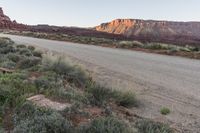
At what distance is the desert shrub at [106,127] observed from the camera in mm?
5072

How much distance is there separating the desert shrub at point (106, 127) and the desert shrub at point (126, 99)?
107 inches

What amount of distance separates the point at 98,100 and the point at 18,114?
100 inches

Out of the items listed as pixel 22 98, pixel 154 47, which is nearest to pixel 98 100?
pixel 22 98

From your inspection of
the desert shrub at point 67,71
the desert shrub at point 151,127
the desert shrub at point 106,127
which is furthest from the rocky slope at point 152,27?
the desert shrub at point 106,127

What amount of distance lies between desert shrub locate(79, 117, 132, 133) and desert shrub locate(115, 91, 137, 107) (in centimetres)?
272

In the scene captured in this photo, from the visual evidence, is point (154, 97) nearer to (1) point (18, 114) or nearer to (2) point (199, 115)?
(2) point (199, 115)

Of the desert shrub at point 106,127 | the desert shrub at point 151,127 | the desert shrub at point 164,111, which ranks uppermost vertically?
the desert shrub at point 106,127

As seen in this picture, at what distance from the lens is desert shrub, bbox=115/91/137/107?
8.16 m

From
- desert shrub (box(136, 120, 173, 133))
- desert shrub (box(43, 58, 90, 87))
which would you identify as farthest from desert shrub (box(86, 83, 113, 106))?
desert shrub (box(136, 120, 173, 133))

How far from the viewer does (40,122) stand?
5.20 m

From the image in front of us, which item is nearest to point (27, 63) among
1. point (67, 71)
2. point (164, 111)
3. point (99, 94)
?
point (67, 71)

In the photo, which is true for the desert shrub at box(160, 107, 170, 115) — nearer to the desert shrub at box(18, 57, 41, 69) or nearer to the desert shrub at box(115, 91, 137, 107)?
the desert shrub at box(115, 91, 137, 107)

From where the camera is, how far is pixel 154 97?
9195mm

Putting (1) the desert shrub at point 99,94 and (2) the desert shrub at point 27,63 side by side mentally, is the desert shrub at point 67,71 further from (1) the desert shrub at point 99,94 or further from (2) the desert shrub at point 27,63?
(1) the desert shrub at point 99,94
